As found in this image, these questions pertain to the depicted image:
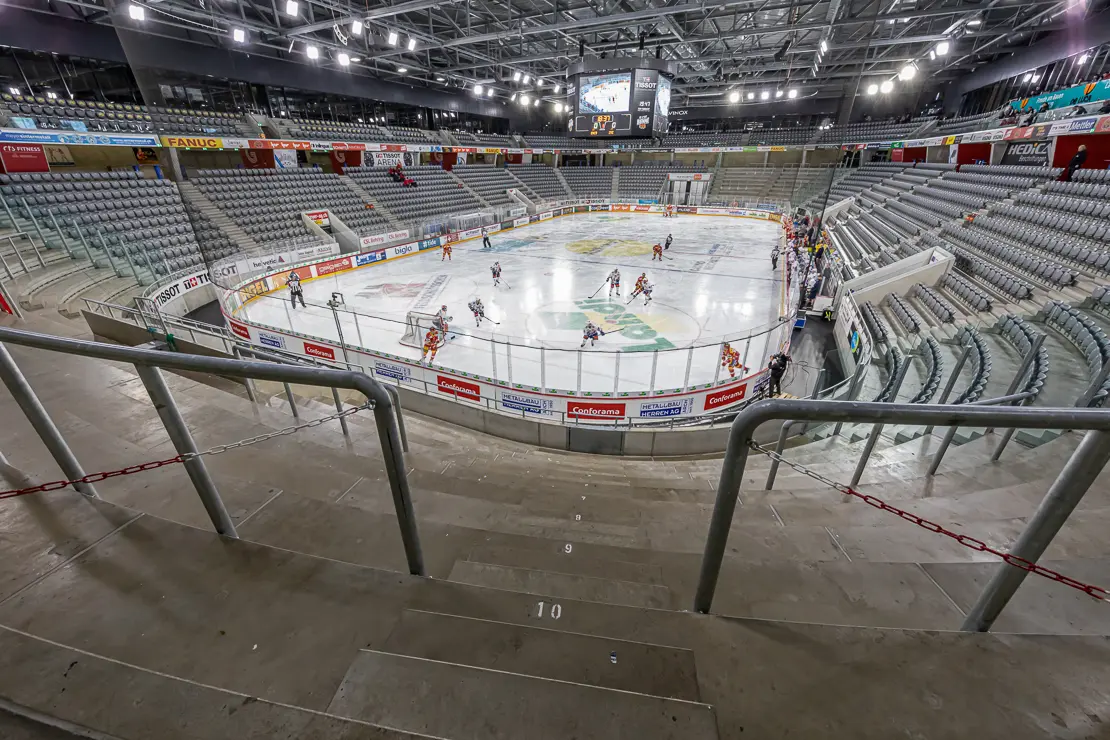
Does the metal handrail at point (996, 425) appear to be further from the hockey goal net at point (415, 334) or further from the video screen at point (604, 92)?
the video screen at point (604, 92)

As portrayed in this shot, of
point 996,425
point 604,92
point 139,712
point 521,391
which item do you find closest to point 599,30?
point 604,92

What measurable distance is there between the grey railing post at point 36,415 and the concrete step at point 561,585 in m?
2.19

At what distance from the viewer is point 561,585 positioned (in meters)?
2.70

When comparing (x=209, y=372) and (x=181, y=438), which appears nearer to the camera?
(x=209, y=372)

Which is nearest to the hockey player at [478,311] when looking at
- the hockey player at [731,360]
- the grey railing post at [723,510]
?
the hockey player at [731,360]

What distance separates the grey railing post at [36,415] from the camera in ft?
7.26

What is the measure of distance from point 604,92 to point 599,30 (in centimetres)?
596

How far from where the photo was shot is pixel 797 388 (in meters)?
11.7

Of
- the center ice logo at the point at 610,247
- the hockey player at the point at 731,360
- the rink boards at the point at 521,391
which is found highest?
the hockey player at the point at 731,360

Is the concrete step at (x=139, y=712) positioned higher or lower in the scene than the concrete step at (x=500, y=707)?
higher

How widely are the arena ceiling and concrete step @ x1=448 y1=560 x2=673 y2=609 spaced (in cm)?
2006

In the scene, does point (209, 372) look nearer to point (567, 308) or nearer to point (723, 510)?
point (723, 510)

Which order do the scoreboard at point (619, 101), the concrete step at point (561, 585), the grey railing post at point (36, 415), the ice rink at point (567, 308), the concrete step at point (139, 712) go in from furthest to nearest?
the scoreboard at point (619, 101) < the ice rink at point (567, 308) < the concrete step at point (561, 585) < the grey railing post at point (36, 415) < the concrete step at point (139, 712)

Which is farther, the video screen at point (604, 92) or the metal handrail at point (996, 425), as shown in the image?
the video screen at point (604, 92)
